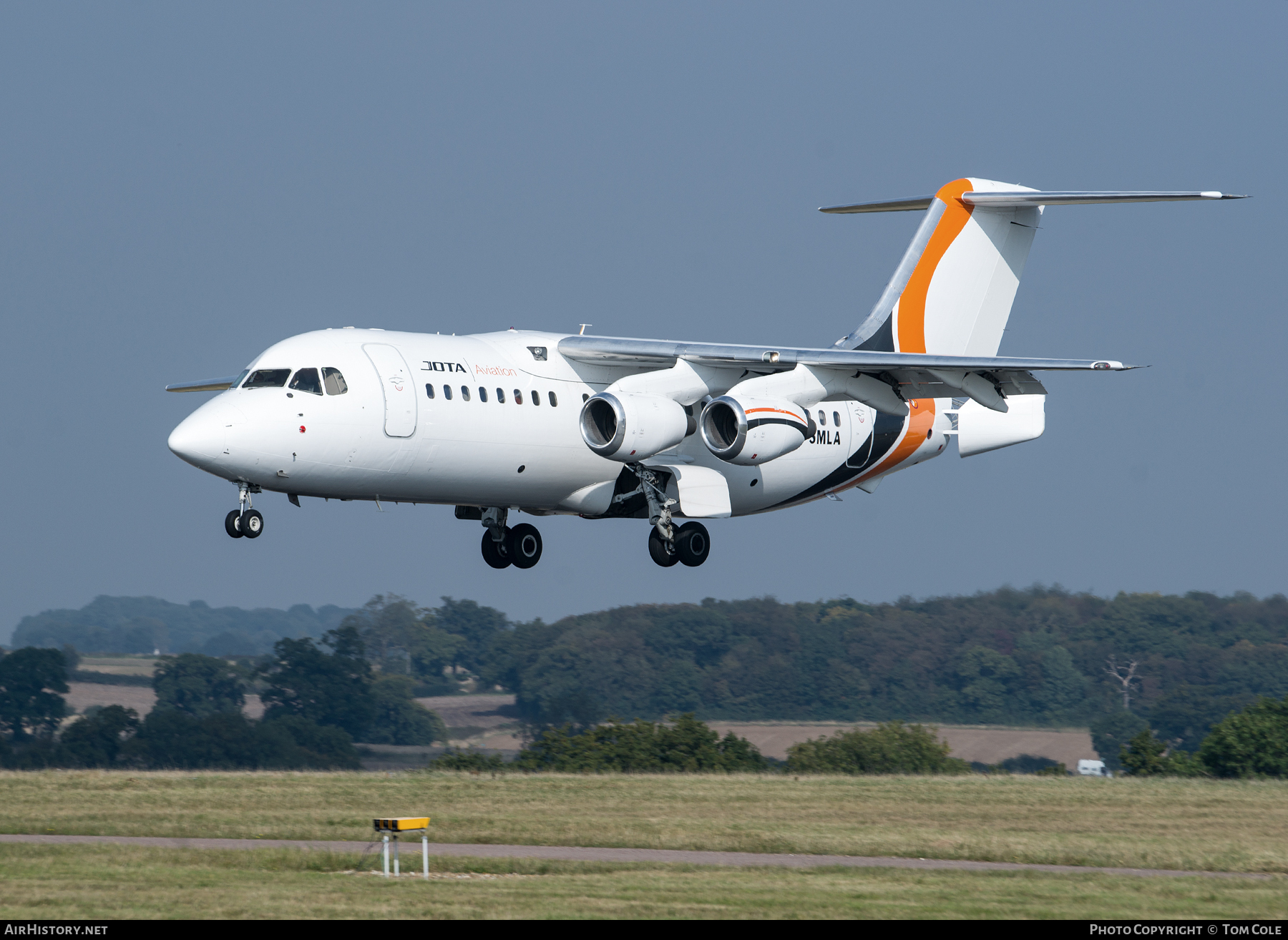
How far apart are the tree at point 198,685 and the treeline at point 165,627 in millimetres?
67398

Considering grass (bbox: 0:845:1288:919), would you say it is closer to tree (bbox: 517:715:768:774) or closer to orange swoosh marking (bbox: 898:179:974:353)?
orange swoosh marking (bbox: 898:179:974:353)

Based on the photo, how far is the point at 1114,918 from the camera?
14281 millimetres

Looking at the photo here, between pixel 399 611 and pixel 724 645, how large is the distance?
25.6m

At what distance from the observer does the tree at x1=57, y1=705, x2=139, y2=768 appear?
174 feet

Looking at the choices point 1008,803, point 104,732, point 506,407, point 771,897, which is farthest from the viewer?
point 104,732

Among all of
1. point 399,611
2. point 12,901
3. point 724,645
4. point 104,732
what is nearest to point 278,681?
point 104,732

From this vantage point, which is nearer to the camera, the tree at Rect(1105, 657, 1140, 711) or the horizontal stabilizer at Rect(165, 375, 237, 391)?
the horizontal stabilizer at Rect(165, 375, 237, 391)

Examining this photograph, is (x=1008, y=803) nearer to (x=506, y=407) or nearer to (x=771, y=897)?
(x=506, y=407)

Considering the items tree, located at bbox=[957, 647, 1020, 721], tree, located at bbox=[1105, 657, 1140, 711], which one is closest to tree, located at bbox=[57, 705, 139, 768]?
tree, located at bbox=[957, 647, 1020, 721]

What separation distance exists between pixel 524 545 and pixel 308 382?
223 inches

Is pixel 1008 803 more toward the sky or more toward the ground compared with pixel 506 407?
more toward the ground

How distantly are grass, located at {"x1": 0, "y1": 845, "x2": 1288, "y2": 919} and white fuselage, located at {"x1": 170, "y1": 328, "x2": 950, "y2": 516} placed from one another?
4569 millimetres

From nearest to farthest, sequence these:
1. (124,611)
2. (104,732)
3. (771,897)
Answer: (771,897) → (104,732) → (124,611)

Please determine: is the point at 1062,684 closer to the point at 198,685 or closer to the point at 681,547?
the point at 198,685
